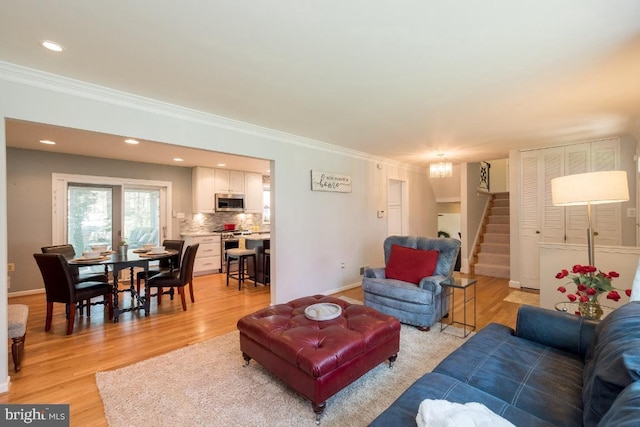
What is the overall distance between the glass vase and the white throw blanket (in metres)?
1.70

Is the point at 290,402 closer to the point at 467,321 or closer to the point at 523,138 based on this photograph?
the point at 467,321

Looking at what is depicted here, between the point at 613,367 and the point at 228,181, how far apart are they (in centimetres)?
659

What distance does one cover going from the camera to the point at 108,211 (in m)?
5.71

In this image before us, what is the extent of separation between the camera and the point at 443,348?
9.11 feet

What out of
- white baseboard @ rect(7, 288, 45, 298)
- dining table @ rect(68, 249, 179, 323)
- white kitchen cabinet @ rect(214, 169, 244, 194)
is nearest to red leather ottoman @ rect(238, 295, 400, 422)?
dining table @ rect(68, 249, 179, 323)

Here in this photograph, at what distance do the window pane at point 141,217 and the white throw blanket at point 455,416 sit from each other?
6422 millimetres

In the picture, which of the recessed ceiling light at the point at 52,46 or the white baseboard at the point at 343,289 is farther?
the white baseboard at the point at 343,289

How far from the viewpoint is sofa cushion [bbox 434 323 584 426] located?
4.24 feet

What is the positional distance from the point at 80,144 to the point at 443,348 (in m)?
5.66

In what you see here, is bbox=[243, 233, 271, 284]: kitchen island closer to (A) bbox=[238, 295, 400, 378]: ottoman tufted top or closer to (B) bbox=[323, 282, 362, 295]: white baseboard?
(B) bbox=[323, 282, 362, 295]: white baseboard

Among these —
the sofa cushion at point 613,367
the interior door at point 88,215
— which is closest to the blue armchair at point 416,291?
the sofa cushion at point 613,367

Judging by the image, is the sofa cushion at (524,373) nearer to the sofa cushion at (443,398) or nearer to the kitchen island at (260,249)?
the sofa cushion at (443,398)

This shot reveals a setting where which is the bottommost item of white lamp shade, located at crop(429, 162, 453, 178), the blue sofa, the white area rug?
the white area rug

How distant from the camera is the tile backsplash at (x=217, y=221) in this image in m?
6.56
